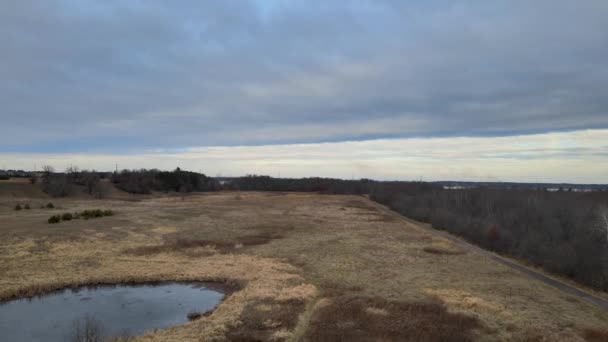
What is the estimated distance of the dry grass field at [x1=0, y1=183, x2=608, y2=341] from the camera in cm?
1305

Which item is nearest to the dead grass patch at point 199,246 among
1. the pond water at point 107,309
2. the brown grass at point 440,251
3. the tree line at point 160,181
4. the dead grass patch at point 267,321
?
the pond water at point 107,309

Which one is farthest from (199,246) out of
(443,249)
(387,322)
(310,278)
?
(387,322)

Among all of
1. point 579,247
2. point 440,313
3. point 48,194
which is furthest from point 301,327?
point 48,194

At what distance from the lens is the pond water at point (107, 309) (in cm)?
1363

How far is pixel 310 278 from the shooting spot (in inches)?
802

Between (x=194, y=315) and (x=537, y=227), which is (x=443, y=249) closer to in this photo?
(x=194, y=315)

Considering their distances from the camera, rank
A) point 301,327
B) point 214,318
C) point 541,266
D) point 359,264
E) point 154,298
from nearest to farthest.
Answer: point 301,327, point 214,318, point 154,298, point 359,264, point 541,266

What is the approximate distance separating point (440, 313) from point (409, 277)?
20.3 feet

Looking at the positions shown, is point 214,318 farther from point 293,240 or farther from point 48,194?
point 48,194

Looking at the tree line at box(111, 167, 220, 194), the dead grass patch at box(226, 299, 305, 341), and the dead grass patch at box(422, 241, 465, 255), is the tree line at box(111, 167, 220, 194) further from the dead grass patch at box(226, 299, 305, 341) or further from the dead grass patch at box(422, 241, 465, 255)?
the dead grass patch at box(226, 299, 305, 341)

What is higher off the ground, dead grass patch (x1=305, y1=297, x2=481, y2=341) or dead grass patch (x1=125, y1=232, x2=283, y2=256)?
dead grass patch (x1=125, y1=232, x2=283, y2=256)

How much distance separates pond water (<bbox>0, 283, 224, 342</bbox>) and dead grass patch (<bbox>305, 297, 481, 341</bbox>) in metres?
5.11

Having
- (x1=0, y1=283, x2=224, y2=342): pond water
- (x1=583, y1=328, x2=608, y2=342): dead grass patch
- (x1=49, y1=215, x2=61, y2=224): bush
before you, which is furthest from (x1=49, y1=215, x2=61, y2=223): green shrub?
(x1=583, y1=328, x2=608, y2=342): dead grass patch

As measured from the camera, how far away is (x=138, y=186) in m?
105
